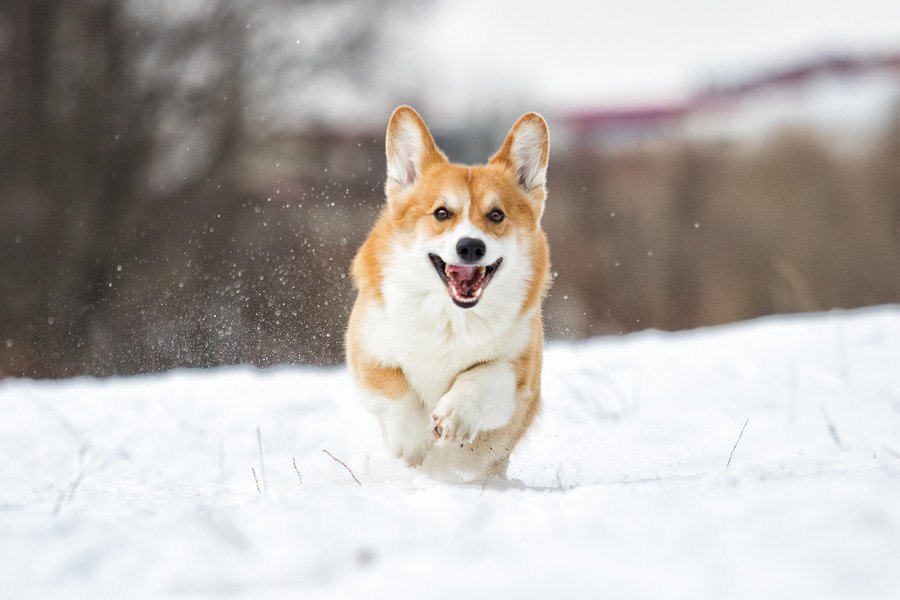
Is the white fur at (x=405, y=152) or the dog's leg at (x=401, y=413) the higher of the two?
the white fur at (x=405, y=152)

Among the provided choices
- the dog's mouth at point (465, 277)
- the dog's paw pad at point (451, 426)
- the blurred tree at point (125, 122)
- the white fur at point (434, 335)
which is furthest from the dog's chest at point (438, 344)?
the blurred tree at point (125, 122)

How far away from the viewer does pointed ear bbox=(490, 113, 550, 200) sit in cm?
405

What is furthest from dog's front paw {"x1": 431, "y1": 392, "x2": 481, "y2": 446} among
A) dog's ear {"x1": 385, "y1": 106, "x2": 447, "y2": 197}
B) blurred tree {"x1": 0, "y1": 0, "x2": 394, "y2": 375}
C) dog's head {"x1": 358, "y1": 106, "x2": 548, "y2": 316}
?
blurred tree {"x1": 0, "y1": 0, "x2": 394, "y2": 375}

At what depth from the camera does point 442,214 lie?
149 inches

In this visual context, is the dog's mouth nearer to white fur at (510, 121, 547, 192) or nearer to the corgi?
the corgi

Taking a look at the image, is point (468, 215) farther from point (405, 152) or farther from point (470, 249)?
point (405, 152)

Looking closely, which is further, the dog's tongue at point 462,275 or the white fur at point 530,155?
the white fur at point 530,155

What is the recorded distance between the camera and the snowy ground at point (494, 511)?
174 centimetres

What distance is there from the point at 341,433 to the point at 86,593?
301 cm

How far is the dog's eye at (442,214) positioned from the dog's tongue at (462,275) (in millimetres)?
284

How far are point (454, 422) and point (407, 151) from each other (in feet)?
4.95

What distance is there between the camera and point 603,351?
248 inches

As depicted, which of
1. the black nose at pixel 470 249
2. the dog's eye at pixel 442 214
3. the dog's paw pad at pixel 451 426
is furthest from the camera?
the dog's eye at pixel 442 214

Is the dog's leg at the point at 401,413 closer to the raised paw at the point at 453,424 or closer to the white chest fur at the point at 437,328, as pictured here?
the white chest fur at the point at 437,328
